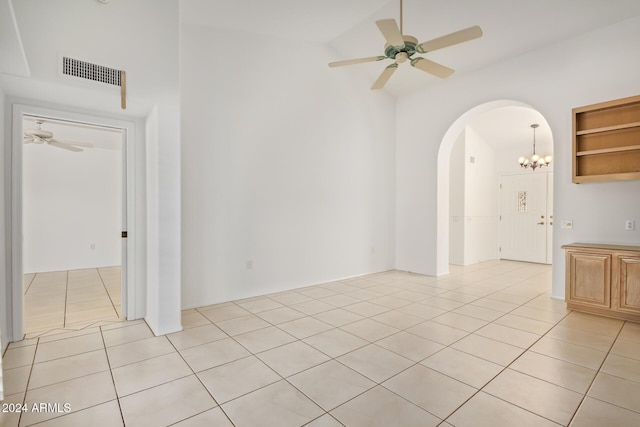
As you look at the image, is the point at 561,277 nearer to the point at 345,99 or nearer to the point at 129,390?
the point at 345,99

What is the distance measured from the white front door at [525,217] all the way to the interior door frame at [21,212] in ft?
25.7

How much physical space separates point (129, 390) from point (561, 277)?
5084 millimetres

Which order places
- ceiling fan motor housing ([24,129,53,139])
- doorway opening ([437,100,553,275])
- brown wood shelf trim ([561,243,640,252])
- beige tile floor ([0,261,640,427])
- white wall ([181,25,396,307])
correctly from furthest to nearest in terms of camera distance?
doorway opening ([437,100,553,275])
ceiling fan motor housing ([24,129,53,139])
white wall ([181,25,396,307])
brown wood shelf trim ([561,243,640,252])
beige tile floor ([0,261,640,427])

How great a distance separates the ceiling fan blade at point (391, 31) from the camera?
2671 millimetres

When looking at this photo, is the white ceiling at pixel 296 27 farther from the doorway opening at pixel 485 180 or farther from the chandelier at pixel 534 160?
the chandelier at pixel 534 160

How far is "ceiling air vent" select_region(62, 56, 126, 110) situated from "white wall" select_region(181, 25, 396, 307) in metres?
1.01

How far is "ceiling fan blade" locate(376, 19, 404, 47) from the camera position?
2.67 meters

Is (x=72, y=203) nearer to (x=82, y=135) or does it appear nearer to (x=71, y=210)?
(x=71, y=210)

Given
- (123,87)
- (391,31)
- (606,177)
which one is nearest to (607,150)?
(606,177)

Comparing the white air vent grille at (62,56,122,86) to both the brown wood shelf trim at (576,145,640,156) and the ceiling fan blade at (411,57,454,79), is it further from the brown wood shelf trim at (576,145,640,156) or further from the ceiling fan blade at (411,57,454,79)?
the brown wood shelf trim at (576,145,640,156)

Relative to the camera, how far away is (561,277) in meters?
4.30

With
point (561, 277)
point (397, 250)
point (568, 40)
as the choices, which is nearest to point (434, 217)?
point (397, 250)

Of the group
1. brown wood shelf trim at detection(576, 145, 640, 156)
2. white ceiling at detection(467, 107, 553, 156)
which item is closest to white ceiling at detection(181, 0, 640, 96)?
brown wood shelf trim at detection(576, 145, 640, 156)

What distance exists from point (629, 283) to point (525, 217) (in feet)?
14.0
